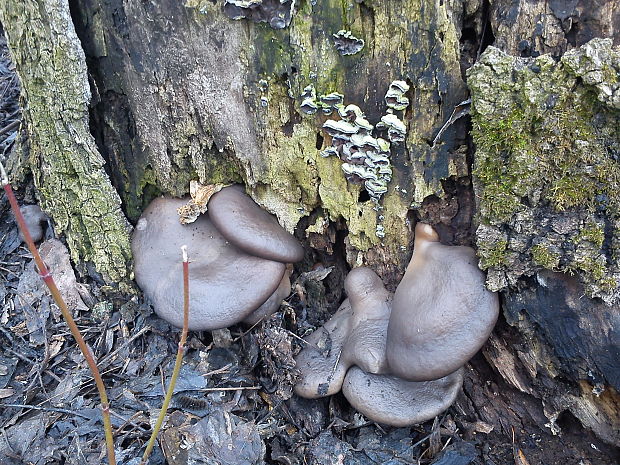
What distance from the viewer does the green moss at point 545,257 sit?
2.69 m

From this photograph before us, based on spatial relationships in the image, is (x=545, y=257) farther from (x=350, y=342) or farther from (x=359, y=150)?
(x=350, y=342)

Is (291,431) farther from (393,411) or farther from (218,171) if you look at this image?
(218,171)

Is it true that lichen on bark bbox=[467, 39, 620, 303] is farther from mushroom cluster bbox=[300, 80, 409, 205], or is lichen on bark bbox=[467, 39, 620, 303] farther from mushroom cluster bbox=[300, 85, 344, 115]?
mushroom cluster bbox=[300, 85, 344, 115]

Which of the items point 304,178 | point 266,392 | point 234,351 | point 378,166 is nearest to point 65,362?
point 234,351

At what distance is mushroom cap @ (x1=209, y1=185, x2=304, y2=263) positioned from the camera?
339 centimetres

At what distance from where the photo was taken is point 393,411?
3119 mm

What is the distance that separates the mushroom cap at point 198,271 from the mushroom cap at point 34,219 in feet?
2.63

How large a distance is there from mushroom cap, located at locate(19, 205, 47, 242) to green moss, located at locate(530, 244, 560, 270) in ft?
11.5

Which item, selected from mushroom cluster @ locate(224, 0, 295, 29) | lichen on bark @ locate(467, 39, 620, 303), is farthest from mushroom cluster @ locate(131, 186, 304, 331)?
lichen on bark @ locate(467, 39, 620, 303)

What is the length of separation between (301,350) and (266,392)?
1.22ft

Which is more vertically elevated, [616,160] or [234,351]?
[616,160]

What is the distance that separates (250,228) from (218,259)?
373 millimetres

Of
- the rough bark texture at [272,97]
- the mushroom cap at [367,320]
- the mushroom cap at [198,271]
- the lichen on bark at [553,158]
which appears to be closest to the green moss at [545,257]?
the lichen on bark at [553,158]

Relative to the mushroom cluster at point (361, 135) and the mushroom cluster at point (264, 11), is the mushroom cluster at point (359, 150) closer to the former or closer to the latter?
the mushroom cluster at point (361, 135)
